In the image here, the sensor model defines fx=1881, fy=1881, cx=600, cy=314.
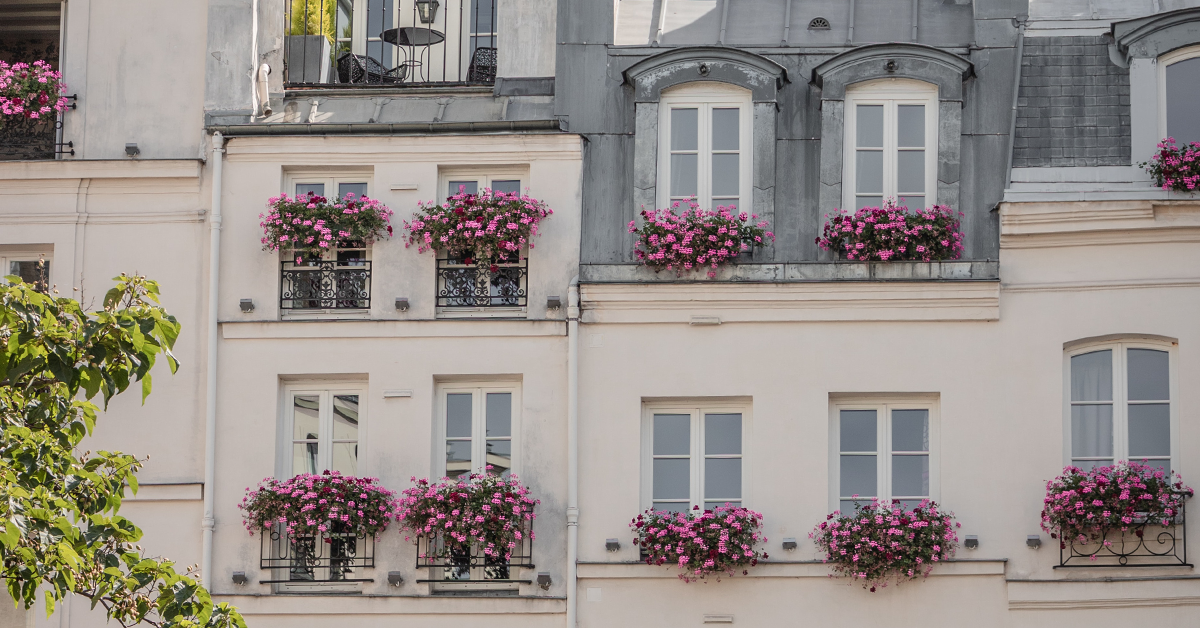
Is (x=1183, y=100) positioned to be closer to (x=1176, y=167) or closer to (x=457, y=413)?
(x=1176, y=167)

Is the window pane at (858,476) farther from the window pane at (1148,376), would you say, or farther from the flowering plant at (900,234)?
the window pane at (1148,376)

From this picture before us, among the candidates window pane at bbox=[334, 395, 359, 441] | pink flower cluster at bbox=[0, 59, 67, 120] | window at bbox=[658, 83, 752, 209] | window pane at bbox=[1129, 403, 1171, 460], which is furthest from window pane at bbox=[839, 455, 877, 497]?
pink flower cluster at bbox=[0, 59, 67, 120]

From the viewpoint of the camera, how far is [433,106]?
68.8 ft

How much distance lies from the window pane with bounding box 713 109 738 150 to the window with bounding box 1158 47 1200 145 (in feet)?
14.5

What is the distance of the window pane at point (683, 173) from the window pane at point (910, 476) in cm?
362

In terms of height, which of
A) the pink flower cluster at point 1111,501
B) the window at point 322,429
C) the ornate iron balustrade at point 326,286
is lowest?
the pink flower cluster at point 1111,501

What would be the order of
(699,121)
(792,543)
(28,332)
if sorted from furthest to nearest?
(699,121) < (792,543) < (28,332)

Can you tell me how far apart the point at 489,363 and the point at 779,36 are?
5010 mm

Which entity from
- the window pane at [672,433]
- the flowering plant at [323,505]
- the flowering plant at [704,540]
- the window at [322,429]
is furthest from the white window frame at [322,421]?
the flowering plant at [704,540]

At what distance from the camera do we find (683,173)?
66.4ft

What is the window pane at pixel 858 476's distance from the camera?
19.4 metres

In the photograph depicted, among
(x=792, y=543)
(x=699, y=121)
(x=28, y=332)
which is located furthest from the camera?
(x=699, y=121)

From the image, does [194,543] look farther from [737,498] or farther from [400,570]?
[737,498]

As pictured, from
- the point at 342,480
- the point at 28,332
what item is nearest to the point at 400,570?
the point at 342,480
